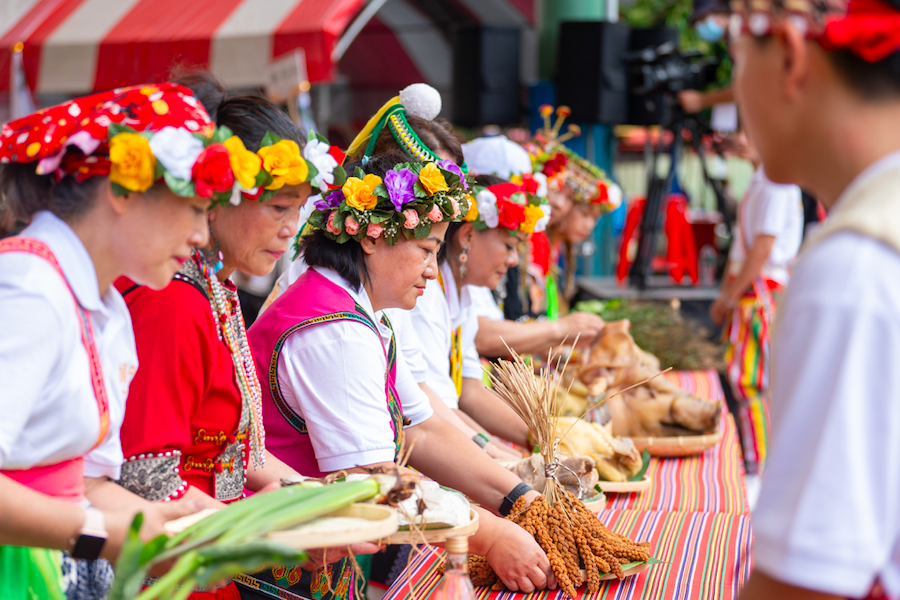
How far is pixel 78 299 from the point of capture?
120 cm

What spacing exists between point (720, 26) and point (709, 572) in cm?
137

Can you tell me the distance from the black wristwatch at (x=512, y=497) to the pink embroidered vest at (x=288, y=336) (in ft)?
1.01

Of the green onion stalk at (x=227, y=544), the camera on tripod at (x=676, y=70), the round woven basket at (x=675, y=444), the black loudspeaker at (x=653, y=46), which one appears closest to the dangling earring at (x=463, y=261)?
the round woven basket at (x=675, y=444)

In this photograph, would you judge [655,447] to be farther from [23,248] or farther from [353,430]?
[23,248]

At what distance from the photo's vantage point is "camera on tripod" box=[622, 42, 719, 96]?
279 inches

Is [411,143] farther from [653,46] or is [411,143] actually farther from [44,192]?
[653,46]

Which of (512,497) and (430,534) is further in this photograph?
(512,497)

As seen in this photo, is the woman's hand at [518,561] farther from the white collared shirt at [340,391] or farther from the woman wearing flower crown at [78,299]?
the woman wearing flower crown at [78,299]

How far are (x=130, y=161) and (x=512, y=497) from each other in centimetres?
126

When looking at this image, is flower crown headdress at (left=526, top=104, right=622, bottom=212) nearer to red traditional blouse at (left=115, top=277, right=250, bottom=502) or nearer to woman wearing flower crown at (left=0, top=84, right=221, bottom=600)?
red traditional blouse at (left=115, top=277, right=250, bottom=502)

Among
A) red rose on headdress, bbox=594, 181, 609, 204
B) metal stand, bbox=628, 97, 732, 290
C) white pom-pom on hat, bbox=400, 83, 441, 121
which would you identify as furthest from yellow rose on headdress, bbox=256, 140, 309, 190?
metal stand, bbox=628, 97, 732, 290

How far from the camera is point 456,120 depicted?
8.62 m

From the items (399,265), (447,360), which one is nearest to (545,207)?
(447,360)

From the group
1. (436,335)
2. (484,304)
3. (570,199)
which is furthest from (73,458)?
(570,199)
